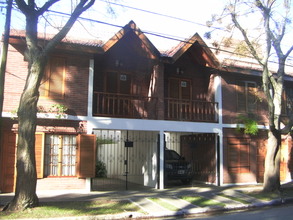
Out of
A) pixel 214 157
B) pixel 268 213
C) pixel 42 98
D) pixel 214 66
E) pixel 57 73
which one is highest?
pixel 214 66

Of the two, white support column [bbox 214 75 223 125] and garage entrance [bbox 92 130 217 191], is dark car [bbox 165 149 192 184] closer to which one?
garage entrance [bbox 92 130 217 191]

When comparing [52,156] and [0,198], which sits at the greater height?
[52,156]

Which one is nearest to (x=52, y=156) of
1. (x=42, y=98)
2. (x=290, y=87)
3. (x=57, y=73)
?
(x=42, y=98)

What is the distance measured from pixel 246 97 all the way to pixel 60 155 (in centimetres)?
958

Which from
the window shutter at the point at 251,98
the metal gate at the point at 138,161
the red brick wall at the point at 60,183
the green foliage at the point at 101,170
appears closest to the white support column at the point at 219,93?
A: the window shutter at the point at 251,98

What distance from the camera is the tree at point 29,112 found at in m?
8.47

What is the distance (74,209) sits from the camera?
354 inches

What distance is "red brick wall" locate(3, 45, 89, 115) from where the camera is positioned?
11758 mm

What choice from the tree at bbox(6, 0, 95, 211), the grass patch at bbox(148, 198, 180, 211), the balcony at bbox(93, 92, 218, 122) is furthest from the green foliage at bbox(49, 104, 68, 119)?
the grass patch at bbox(148, 198, 180, 211)

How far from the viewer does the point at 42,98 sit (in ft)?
39.7

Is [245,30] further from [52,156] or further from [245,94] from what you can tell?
[52,156]

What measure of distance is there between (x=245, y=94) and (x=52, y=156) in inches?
388

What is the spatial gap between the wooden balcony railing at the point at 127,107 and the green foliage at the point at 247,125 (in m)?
4.48

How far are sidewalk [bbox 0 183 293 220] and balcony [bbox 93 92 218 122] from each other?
3262 millimetres
